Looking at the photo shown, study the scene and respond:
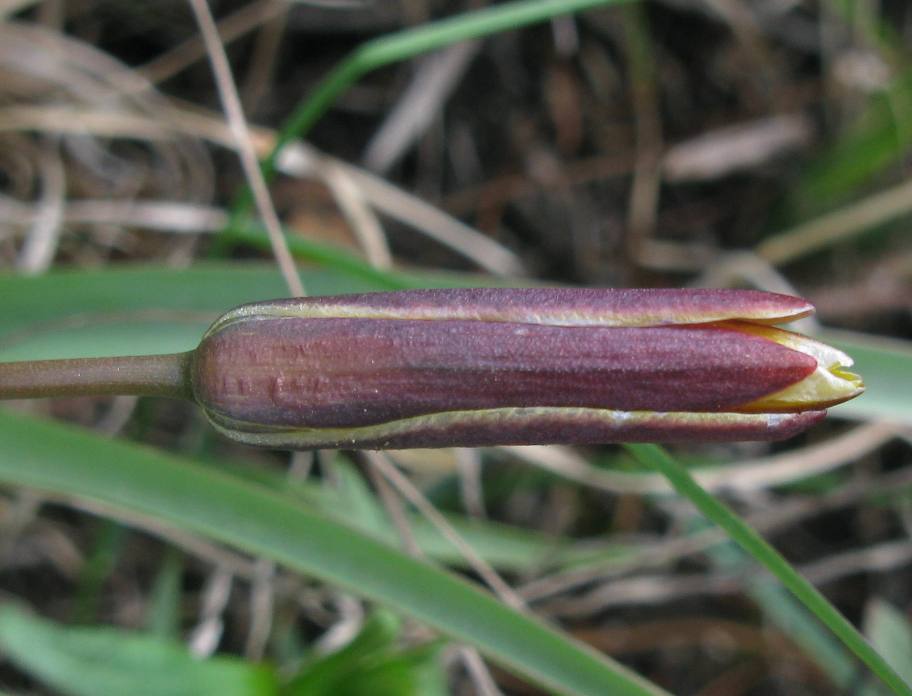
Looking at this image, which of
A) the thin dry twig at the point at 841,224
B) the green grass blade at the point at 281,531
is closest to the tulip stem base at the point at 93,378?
the green grass blade at the point at 281,531

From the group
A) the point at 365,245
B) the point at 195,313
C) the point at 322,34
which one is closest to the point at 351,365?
the point at 195,313

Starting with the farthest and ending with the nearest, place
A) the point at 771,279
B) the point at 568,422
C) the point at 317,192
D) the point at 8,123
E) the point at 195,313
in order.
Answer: the point at 317,192, the point at 771,279, the point at 8,123, the point at 195,313, the point at 568,422

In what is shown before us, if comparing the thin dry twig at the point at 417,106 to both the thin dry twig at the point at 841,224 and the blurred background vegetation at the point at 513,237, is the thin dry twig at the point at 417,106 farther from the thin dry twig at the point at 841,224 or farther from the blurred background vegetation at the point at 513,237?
the thin dry twig at the point at 841,224

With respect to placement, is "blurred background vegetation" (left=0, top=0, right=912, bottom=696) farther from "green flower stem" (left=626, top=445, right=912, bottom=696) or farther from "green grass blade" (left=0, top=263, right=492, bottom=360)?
"green flower stem" (left=626, top=445, right=912, bottom=696)

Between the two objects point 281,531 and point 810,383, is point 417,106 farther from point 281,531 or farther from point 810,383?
point 810,383

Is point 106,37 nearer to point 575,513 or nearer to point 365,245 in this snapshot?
point 365,245

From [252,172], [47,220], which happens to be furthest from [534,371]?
[47,220]
